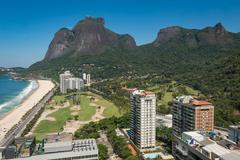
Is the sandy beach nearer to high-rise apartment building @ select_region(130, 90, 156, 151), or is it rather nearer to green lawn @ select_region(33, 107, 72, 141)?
green lawn @ select_region(33, 107, 72, 141)

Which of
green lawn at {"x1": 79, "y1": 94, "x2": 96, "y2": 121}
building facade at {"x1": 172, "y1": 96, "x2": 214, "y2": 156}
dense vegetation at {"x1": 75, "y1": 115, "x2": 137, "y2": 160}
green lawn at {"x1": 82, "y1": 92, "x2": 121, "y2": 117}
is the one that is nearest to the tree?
dense vegetation at {"x1": 75, "y1": 115, "x2": 137, "y2": 160}

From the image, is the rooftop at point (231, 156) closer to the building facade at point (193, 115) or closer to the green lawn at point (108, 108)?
the building facade at point (193, 115)

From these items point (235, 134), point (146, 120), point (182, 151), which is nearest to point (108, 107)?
point (146, 120)

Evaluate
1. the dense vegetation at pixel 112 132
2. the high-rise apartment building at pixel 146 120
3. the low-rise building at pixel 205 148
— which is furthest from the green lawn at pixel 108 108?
the low-rise building at pixel 205 148

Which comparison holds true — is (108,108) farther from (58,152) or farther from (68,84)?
(58,152)

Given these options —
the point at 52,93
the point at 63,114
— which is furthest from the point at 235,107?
the point at 52,93
